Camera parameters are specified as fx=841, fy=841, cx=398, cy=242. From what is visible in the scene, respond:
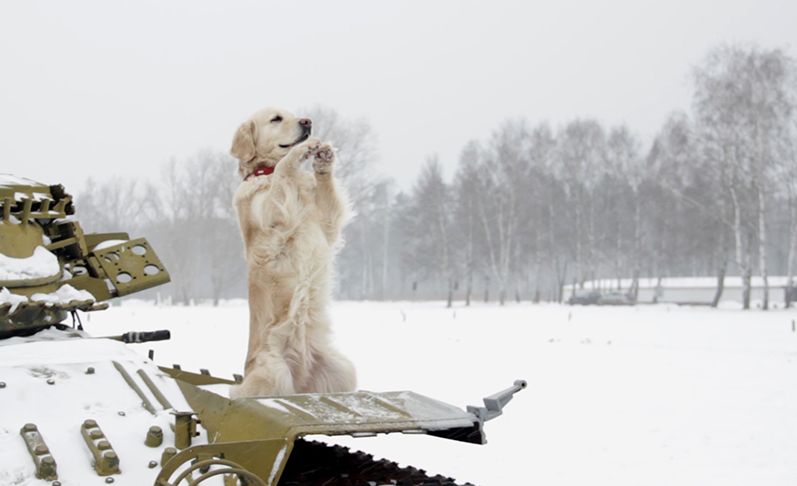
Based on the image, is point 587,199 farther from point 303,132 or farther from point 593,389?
point 303,132

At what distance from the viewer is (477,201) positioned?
1676 inches

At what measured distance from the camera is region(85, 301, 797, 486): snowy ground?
25.1 ft

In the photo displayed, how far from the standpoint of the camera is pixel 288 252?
3756 mm

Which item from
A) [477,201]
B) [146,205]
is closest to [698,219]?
[477,201]

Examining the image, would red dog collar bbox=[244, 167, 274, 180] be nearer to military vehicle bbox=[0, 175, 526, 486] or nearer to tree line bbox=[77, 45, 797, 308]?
military vehicle bbox=[0, 175, 526, 486]

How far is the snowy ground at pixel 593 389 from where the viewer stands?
7.66 meters

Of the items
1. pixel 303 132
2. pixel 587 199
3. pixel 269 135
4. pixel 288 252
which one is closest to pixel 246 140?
pixel 269 135

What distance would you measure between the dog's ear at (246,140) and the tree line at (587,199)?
1043 inches

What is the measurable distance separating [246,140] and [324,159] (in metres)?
0.43

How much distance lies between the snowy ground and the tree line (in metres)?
9.00

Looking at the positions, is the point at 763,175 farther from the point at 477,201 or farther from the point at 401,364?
the point at 401,364

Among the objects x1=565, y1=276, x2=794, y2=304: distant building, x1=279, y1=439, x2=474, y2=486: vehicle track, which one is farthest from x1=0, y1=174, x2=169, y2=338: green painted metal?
x1=565, y1=276, x2=794, y2=304: distant building

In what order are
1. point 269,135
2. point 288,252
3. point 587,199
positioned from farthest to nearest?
point 587,199, point 269,135, point 288,252

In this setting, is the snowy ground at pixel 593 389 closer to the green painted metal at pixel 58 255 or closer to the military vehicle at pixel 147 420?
the green painted metal at pixel 58 255
